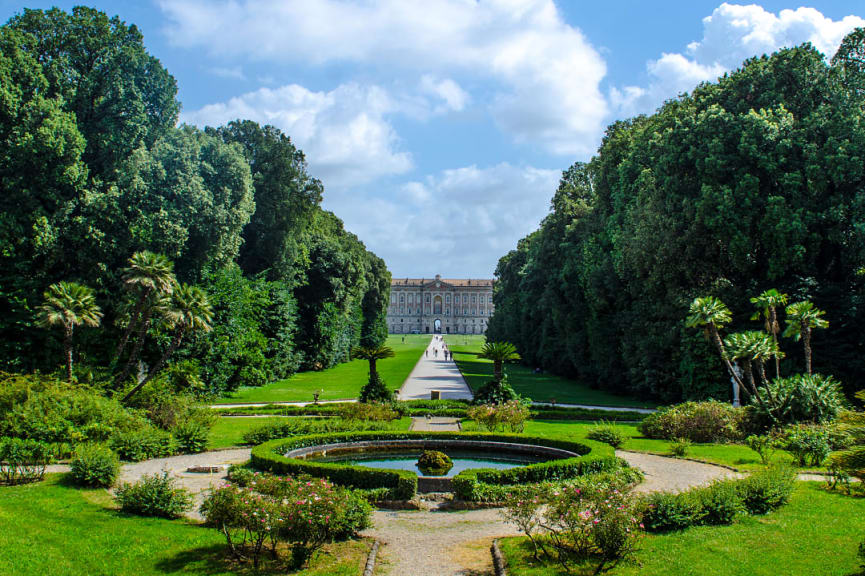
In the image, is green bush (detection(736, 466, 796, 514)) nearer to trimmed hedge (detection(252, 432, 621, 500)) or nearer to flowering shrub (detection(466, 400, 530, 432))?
trimmed hedge (detection(252, 432, 621, 500))

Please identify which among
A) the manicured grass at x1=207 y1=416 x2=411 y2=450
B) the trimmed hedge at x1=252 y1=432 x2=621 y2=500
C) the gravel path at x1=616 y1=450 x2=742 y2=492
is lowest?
the manicured grass at x1=207 y1=416 x2=411 y2=450

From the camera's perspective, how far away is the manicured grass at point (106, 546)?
278 inches

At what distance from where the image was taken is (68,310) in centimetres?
1731

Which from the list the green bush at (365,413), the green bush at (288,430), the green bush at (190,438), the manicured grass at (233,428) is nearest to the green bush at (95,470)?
the green bush at (190,438)

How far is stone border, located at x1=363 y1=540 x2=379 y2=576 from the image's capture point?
7152 mm

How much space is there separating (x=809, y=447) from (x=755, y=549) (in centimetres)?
656

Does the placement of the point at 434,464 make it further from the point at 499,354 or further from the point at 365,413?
the point at 499,354

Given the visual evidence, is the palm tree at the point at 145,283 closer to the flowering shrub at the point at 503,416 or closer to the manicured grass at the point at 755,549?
the flowering shrub at the point at 503,416

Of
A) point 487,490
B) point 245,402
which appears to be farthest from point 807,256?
point 245,402

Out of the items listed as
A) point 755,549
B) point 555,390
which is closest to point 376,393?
point 555,390

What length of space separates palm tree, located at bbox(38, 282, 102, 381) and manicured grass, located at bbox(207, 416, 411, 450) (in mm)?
4162

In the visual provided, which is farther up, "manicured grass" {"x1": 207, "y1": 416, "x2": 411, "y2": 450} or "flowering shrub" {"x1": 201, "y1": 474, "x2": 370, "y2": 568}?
"flowering shrub" {"x1": 201, "y1": 474, "x2": 370, "y2": 568}

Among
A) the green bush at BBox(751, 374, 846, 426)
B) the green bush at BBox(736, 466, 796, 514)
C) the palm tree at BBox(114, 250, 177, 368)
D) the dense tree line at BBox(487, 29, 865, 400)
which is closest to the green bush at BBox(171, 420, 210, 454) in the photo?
the palm tree at BBox(114, 250, 177, 368)

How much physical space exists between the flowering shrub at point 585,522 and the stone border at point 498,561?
0.41 metres
